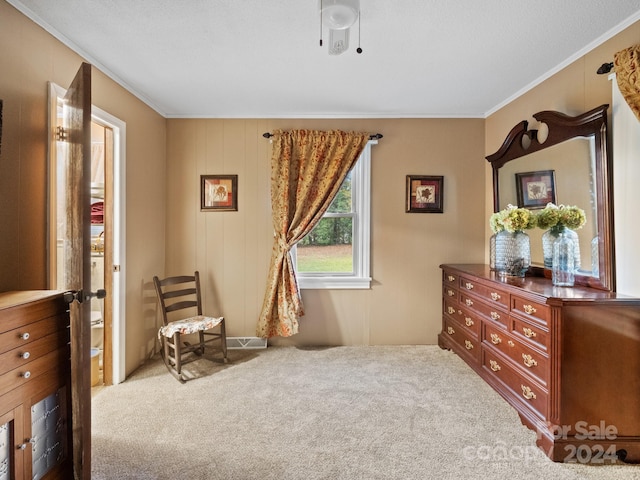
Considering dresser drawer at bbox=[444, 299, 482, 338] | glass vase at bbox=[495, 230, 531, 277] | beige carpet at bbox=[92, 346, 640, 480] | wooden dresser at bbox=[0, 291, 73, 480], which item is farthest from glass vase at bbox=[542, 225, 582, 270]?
wooden dresser at bbox=[0, 291, 73, 480]

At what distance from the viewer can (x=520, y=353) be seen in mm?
2072

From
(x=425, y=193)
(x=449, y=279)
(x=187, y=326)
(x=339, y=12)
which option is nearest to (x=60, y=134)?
(x=187, y=326)

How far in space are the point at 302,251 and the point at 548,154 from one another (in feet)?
7.80

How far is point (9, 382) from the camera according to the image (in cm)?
131

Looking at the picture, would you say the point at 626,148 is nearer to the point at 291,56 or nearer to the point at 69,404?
the point at 291,56

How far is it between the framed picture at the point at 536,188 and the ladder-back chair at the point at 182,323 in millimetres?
2914

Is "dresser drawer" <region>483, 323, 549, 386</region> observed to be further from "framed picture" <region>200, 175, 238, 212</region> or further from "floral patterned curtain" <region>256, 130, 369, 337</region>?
"framed picture" <region>200, 175, 238, 212</region>

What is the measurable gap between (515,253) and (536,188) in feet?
1.92

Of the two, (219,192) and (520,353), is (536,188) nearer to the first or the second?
(520,353)

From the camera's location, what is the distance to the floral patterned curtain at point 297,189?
127 inches

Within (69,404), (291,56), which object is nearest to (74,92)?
(291,56)

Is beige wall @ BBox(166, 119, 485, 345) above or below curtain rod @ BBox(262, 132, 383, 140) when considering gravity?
below

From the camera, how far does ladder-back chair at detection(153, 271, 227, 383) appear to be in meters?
2.74

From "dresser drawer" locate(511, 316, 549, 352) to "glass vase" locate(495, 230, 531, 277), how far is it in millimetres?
504
